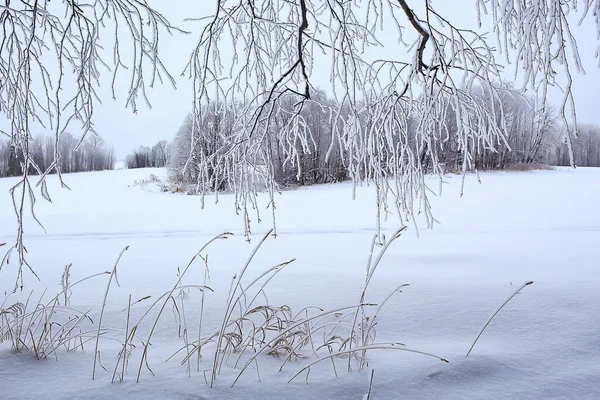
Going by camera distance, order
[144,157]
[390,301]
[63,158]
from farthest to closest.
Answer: [144,157]
[63,158]
[390,301]

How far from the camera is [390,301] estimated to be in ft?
8.86

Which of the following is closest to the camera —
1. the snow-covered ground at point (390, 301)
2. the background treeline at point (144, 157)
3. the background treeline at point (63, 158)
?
the snow-covered ground at point (390, 301)

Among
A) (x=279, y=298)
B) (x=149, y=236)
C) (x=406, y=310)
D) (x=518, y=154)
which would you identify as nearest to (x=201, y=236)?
(x=149, y=236)

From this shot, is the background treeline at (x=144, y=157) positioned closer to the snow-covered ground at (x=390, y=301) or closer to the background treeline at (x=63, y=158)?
the background treeline at (x=63, y=158)

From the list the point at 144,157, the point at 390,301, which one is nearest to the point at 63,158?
the point at 144,157

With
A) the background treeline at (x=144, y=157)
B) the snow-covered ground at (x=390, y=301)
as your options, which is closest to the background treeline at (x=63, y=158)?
the background treeline at (x=144, y=157)

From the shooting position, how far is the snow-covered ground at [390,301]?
1.63 m

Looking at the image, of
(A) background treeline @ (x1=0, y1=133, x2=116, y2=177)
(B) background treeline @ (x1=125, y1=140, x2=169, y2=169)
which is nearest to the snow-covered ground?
(A) background treeline @ (x1=0, y1=133, x2=116, y2=177)

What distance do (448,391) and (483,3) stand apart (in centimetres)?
170

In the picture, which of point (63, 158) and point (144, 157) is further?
point (144, 157)

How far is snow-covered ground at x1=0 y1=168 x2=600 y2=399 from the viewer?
1.63 metres

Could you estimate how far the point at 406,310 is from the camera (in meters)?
2.54

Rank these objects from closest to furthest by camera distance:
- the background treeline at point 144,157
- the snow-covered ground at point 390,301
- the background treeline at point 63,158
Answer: the snow-covered ground at point 390,301
the background treeline at point 63,158
the background treeline at point 144,157

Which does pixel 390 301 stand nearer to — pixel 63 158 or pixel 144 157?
pixel 63 158
